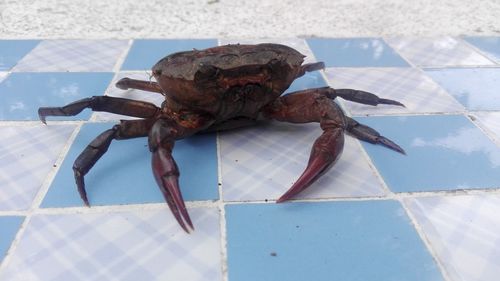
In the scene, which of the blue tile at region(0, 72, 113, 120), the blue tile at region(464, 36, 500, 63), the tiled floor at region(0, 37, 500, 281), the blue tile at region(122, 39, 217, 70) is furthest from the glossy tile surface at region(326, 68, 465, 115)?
the blue tile at region(0, 72, 113, 120)

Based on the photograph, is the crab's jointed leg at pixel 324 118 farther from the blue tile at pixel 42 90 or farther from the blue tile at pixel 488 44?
the blue tile at pixel 488 44

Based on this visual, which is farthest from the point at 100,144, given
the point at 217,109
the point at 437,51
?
the point at 437,51

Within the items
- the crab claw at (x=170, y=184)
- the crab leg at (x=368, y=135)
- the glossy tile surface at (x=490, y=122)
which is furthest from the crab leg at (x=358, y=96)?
the crab claw at (x=170, y=184)

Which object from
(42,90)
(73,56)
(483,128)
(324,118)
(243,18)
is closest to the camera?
(324,118)

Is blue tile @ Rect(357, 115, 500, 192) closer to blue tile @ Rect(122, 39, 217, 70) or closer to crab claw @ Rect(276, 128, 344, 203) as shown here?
crab claw @ Rect(276, 128, 344, 203)

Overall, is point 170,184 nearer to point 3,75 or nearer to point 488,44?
point 3,75
